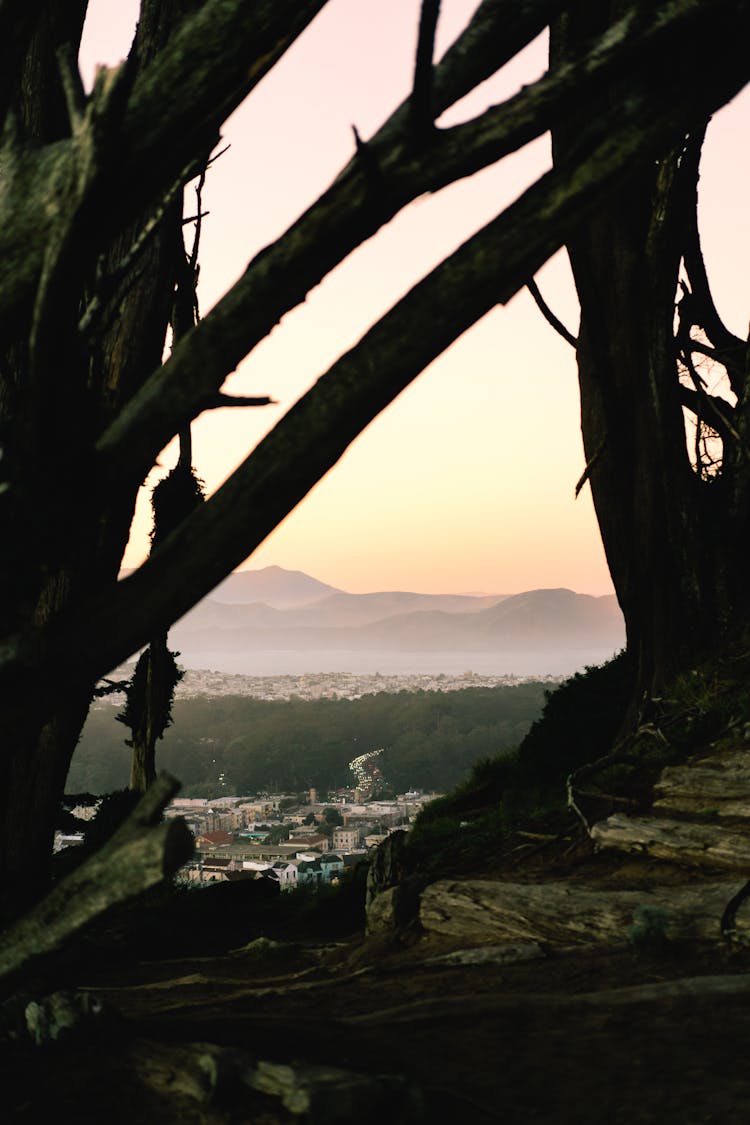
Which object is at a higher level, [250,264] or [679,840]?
[250,264]

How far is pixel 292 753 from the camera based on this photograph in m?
73.5

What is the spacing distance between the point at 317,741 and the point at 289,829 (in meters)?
34.4

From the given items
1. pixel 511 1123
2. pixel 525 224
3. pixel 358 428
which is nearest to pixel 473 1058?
pixel 511 1123

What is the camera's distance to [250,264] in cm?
321

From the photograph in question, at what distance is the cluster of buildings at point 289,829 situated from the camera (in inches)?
1123

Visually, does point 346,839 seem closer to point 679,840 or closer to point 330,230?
point 679,840

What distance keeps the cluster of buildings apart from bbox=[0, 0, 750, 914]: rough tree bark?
798 inches

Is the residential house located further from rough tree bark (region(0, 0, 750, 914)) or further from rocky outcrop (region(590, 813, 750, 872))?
rough tree bark (region(0, 0, 750, 914))

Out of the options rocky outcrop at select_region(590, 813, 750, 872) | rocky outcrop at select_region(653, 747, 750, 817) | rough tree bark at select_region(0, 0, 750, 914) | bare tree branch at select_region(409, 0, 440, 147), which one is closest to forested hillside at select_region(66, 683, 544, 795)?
rocky outcrop at select_region(653, 747, 750, 817)

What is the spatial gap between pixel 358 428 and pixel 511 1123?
2.51 m

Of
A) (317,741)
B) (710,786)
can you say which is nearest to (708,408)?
(710,786)

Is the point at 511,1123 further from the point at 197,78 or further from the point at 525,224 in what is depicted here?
the point at 197,78

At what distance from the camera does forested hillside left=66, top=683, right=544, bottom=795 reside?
216 ft

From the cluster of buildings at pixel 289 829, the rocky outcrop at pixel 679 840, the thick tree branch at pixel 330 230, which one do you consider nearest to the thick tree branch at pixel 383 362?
the thick tree branch at pixel 330 230
